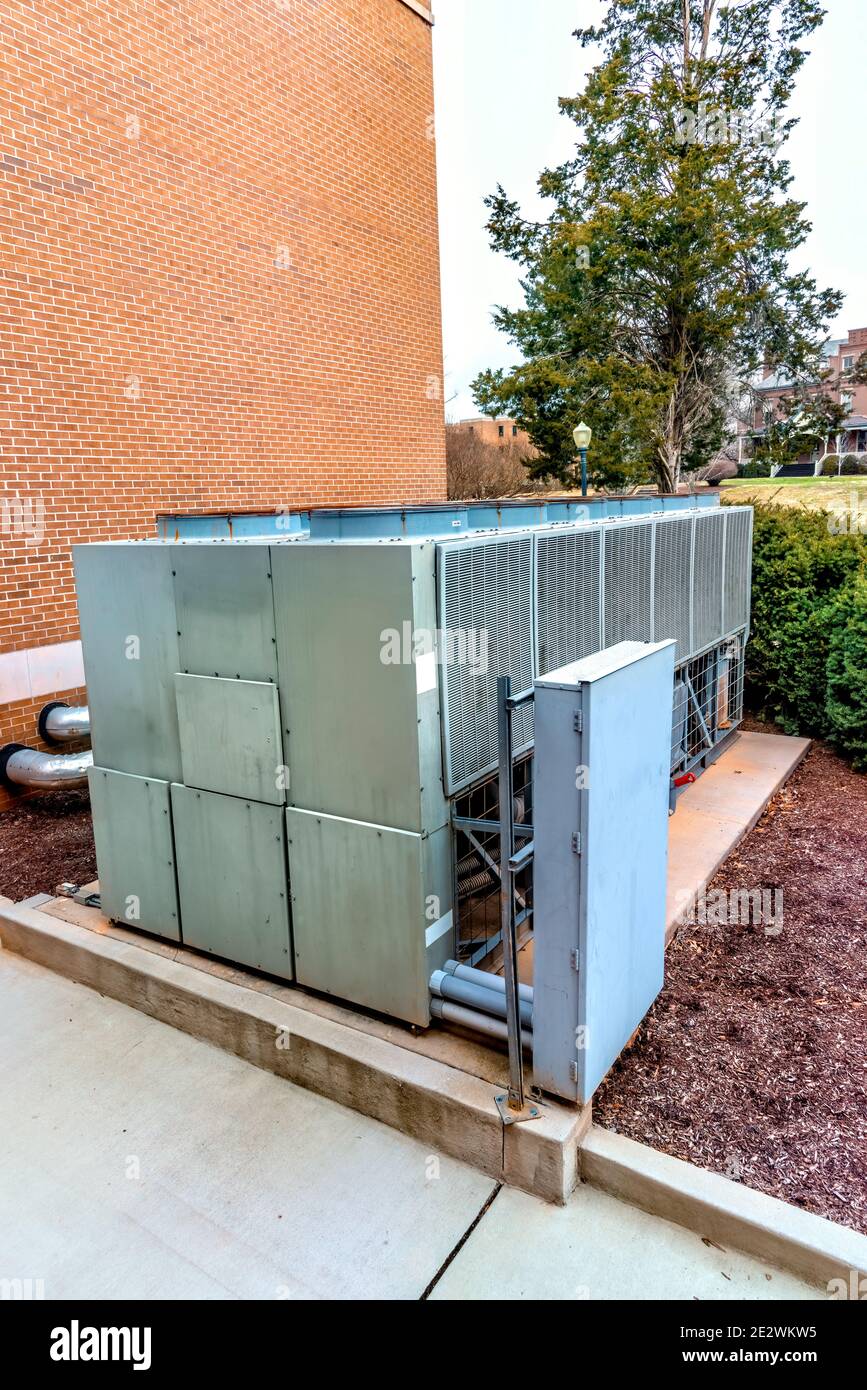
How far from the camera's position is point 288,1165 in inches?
115

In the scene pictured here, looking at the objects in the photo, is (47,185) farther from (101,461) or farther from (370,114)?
(370,114)

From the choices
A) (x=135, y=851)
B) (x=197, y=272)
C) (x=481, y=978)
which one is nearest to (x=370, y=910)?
(x=481, y=978)

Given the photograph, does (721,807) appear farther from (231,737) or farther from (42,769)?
(42,769)

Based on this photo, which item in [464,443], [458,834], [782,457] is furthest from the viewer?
[464,443]

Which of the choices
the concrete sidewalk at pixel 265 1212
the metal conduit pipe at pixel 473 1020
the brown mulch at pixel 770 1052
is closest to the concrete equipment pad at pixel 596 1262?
the concrete sidewalk at pixel 265 1212

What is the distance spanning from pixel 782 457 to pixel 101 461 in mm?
13746

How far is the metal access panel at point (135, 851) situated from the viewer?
13.1ft

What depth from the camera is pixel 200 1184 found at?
2.85 m

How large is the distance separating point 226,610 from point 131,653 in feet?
2.30

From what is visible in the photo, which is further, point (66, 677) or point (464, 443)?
point (464, 443)

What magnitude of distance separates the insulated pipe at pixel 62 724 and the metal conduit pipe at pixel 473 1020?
469 cm

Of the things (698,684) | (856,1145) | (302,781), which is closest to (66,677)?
(302,781)

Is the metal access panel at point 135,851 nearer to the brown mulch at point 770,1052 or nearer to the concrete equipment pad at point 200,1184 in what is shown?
the concrete equipment pad at point 200,1184

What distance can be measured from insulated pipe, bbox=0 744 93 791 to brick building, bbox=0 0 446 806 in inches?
14.9
